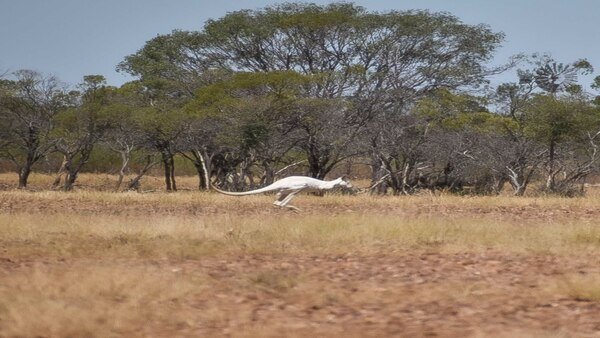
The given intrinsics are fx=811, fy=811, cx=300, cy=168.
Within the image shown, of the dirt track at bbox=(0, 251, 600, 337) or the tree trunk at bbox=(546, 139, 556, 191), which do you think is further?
the tree trunk at bbox=(546, 139, 556, 191)

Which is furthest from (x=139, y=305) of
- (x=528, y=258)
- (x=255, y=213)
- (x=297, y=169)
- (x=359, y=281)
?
(x=297, y=169)

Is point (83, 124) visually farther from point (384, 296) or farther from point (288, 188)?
point (384, 296)

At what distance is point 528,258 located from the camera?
34.0 ft

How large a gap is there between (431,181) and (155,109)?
12.0 metres

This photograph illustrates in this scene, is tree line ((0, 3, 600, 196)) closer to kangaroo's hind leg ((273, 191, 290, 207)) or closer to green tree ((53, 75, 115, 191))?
green tree ((53, 75, 115, 191))

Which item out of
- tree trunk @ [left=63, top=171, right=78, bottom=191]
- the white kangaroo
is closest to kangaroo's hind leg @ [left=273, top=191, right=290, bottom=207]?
the white kangaroo

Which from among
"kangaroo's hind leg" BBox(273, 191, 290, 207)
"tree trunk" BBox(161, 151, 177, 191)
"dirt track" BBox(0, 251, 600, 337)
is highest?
"tree trunk" BBox(161, 151, 177, 191)

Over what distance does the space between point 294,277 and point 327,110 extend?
2158 cm

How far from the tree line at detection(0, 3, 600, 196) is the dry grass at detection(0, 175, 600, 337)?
1580 cm

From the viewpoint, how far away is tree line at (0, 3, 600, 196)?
30172 millimetres

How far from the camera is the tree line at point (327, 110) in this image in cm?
3017

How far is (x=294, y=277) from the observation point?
874 centimetres

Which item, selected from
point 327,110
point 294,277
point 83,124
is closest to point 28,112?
point 83,124

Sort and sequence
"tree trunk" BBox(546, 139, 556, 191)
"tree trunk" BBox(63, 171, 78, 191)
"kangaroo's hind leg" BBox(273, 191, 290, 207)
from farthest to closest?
"tree trunk" BBox(63, 171, 78, 191) → "tree trunk" BBox(546, 139, 556, 191) → "kangaroo's hind leg" BBox(273, 191, 290, 207)
